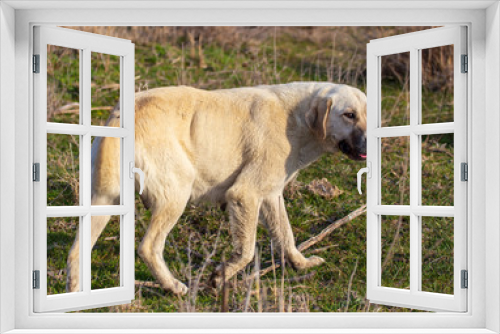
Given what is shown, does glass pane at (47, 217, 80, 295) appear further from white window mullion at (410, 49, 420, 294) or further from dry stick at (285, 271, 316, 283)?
white window mullion at (410, 49, 420, 294)

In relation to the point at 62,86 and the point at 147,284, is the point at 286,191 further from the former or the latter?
the point at 62,86

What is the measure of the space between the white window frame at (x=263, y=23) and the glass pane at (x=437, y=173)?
98.9 inches

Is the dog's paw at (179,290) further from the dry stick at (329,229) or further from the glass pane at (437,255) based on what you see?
the glass pane at (437,255)

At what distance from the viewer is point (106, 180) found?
3.95 metres

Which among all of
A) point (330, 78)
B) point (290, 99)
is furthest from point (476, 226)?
point (330, 78)

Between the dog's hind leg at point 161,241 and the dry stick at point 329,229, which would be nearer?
the dog's hind leg at point 161,241

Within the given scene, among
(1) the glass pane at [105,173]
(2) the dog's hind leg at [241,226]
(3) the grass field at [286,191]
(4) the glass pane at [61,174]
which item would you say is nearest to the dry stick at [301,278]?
(3) the grass field at [286,191]

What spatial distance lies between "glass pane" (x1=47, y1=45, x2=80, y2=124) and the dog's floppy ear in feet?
7.53

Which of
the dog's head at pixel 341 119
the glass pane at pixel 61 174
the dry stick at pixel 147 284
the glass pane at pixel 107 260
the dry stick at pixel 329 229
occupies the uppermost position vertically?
the dog's head at pixel 341 119

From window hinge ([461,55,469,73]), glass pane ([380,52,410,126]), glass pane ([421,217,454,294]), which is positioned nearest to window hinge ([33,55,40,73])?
window hinge ([461,55,469,73])

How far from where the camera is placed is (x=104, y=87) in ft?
20.0

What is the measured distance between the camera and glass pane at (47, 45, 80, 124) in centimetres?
579

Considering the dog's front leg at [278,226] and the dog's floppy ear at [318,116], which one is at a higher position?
the dog's floppy ear at [318,116]

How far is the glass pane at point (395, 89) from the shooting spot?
616cm
